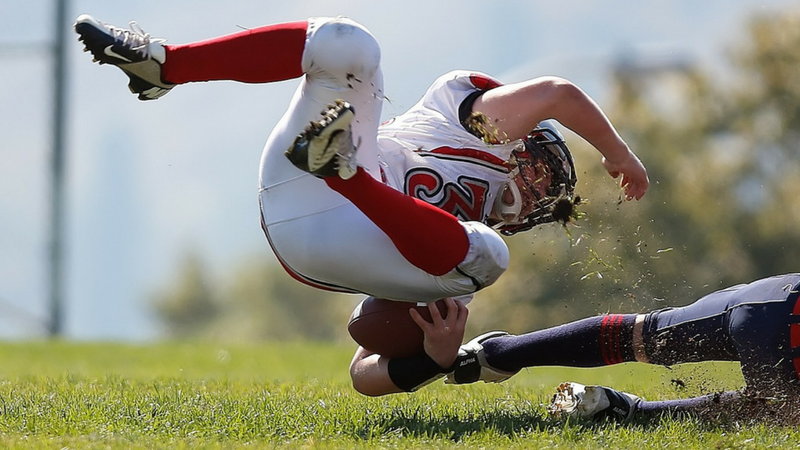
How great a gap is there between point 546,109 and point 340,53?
685mm

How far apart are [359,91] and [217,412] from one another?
1.08m

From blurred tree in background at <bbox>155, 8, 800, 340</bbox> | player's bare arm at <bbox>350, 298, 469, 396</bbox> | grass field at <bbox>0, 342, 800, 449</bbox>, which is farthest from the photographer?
blurred tree in background at <bbox>155, 8, 800, 340</bbox>

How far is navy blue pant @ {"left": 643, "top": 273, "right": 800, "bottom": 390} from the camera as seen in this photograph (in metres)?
3.25

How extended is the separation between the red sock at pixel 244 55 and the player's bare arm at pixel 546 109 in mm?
643

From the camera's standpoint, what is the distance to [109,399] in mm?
3811

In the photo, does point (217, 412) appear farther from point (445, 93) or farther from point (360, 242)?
point (445, 93)

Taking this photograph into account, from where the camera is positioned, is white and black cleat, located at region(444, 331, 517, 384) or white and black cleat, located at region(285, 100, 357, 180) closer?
white and black cleat, located at region(285, 100, 357, 180)

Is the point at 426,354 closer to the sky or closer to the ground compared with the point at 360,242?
closer to the ground

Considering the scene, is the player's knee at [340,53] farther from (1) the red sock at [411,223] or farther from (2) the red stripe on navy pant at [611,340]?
(2) the red stripe on navy pant at [611,340]

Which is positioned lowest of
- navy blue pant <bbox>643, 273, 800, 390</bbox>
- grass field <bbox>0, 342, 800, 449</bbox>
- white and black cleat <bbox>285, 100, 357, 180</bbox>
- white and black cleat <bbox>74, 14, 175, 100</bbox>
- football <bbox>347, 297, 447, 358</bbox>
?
grass field <bbox>0, 342, 800, 449</bbox>

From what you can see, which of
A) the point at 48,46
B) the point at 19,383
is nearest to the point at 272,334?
the point at 48,46

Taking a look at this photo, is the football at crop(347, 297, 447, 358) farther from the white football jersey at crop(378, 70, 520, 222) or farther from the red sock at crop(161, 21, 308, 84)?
the red sock at crop(161, 21, 308, 84)

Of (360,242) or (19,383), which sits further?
(19,383)

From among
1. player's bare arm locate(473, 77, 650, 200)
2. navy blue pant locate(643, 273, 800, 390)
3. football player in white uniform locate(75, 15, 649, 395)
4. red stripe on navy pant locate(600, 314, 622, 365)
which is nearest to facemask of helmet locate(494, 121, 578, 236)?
football player in white uniform locate(75, 15, 649, 395)
